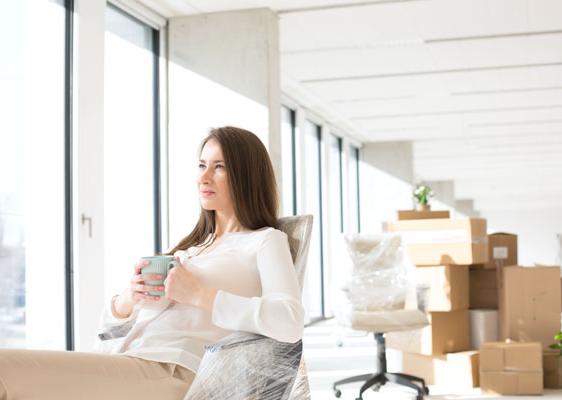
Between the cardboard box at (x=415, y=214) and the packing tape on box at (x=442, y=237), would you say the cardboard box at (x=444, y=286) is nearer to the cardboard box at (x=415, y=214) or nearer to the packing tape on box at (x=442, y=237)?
the packing tape on box at (x=442, y=237)

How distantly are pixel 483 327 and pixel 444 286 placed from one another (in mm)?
458

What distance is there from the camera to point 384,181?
11.7 meters

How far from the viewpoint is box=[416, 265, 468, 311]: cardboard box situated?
4.97 metres

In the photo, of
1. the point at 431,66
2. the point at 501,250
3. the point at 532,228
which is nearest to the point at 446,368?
the point at 501,250

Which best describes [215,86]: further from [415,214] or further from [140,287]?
[140,287]

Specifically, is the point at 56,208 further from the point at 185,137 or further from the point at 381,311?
the point at 381,311

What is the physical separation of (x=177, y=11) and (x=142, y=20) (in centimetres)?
24

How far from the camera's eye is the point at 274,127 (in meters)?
5.28

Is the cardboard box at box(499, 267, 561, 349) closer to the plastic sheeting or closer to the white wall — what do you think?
the plastic sheeting

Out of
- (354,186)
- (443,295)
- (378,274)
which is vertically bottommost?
(443,295)

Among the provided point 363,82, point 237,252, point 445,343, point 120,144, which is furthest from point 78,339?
point 363,82

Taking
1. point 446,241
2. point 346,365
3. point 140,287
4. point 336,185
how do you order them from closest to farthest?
point 140,287
point 446,241
point 346,365
point 336,185

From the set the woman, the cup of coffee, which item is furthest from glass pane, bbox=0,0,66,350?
the cup of coffee

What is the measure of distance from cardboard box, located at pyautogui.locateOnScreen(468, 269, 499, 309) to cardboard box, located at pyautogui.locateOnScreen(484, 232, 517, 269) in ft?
0.28
